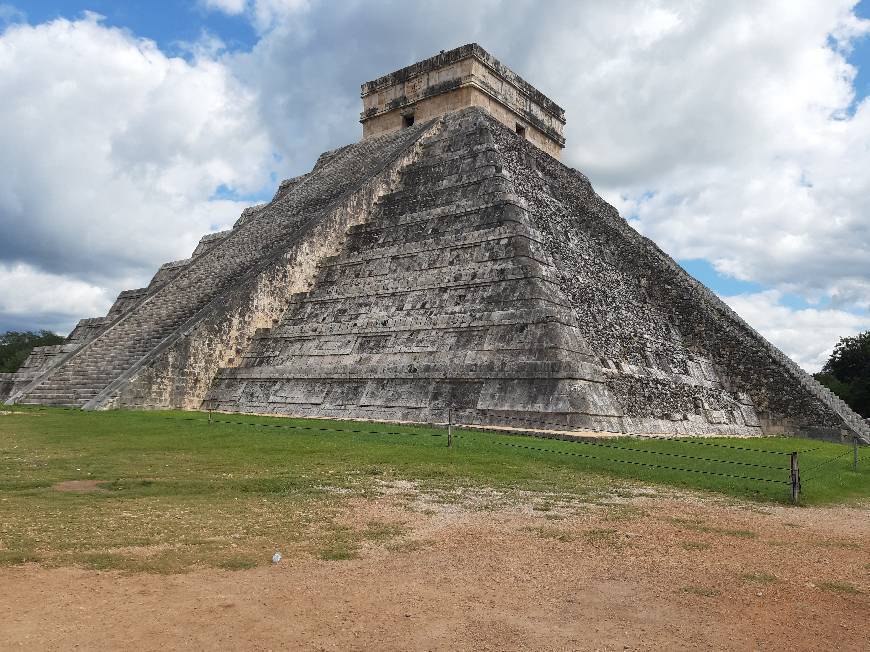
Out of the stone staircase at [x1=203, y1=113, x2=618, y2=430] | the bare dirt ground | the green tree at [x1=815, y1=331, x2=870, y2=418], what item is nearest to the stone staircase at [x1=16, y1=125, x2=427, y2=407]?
the stone staircase at [x1=203, y1=113, x2=618, y2=430]

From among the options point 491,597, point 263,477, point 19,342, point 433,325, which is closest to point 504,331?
point 433,325

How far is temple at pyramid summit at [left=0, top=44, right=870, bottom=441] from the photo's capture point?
38.5ft

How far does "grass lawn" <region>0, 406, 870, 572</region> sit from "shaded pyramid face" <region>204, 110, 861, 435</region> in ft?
3.87

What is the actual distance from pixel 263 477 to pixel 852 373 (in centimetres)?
2847

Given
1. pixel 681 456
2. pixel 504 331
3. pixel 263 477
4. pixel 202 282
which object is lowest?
pixel 263 477

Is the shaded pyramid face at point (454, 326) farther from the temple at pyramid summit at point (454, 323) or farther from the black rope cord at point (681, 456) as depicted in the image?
the black rope cord at point (681, 456)

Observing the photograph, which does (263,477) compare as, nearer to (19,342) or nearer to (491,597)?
(491,597)

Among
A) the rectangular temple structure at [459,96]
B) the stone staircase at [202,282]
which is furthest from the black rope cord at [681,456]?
the rectangular temple structure at [459,96]

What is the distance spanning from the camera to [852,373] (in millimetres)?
28328

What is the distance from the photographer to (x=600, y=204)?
20.6m

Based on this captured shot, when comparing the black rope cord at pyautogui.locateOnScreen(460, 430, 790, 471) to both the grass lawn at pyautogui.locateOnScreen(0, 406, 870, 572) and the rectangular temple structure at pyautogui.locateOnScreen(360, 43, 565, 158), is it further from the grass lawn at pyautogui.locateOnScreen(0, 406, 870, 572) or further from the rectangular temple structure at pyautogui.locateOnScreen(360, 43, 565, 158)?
the rectangular temple structure at pyautogui.locateOnScreen(360, 43, 565, 158)

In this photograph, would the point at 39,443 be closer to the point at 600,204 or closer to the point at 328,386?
the point at 328,386

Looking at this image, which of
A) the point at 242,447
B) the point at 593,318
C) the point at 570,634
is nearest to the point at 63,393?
the point at 242,447

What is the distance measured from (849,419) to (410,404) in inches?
369
